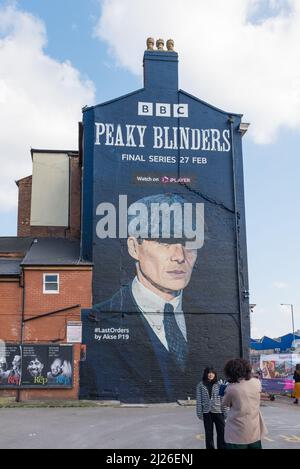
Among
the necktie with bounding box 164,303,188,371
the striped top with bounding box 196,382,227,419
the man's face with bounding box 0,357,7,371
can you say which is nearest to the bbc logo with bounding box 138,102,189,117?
the necktie with bounding box 164,303,188,371

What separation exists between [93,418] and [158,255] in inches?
322

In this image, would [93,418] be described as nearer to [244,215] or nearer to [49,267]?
[49,267]

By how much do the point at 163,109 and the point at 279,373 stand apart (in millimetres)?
12336

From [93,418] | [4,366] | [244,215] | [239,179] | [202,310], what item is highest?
[239,179]

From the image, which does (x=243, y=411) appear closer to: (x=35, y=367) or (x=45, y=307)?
(x=35, y=367)

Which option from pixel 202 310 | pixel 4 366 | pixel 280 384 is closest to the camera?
pixel 4 366

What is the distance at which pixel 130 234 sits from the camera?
22.9m

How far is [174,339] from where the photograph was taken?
22.2m

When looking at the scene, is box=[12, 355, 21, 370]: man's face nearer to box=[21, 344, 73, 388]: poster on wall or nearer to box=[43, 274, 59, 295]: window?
box=[21, 344, 73, 388]: poster on wall

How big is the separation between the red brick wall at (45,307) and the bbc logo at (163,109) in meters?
7.18

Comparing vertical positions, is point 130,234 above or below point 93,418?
above

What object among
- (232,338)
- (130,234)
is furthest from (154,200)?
(232,338)

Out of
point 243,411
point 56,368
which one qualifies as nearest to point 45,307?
point 56,368

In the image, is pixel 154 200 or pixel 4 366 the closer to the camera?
pixel 4 366
